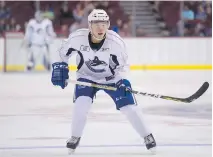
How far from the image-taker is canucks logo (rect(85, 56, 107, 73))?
15.1 feet

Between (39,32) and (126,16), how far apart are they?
1.82 meters

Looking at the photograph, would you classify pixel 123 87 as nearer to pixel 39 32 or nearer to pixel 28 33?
pixel 28 33

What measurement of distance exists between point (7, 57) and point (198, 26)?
3985mm

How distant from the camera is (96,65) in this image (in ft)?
15.1

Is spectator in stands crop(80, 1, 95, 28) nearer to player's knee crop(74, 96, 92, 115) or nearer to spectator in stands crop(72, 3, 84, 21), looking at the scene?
spectator in stands crop(72, 3, 84, 21)

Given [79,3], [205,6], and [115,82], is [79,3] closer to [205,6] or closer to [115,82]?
[205,6]

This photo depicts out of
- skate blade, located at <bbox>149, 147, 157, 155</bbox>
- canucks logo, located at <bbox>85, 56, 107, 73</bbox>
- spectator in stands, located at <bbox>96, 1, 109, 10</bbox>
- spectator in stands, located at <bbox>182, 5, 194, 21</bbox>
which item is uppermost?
spectator in stands, located at <bbox>96, 1, 109, 10</bbox>

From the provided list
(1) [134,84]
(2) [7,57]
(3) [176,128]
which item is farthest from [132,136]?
(2) [7,57]

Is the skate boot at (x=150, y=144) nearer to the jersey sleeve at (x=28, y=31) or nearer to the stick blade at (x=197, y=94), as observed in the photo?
the stick blade at (x=197, y=94)

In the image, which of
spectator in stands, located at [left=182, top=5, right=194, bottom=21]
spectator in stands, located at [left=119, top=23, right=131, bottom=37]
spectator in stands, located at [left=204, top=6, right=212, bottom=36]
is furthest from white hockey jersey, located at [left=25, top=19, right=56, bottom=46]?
spectator in stands, located at [left=204, top=6, right=212, bottom=36]

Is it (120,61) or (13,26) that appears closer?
(120,61)

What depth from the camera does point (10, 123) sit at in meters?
6.38

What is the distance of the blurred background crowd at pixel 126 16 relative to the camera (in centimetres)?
1356

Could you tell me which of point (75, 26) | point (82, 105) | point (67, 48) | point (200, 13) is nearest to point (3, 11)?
point (75, 26)
